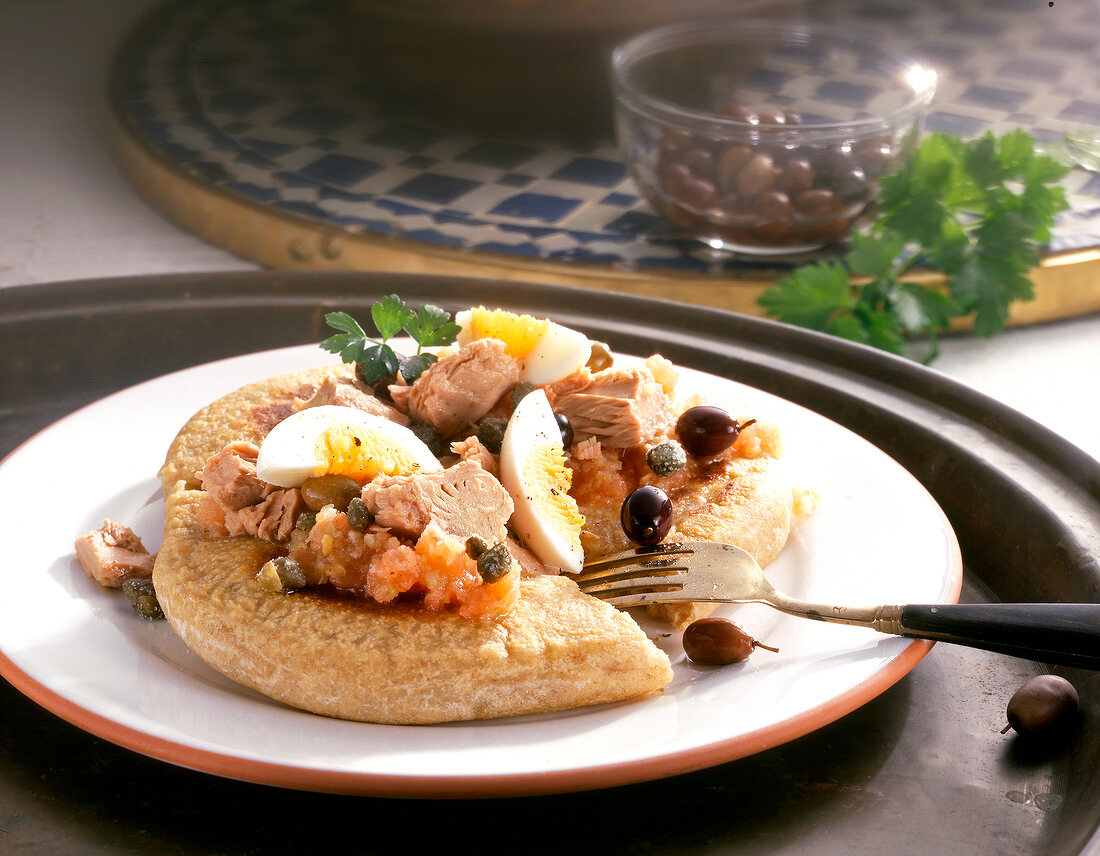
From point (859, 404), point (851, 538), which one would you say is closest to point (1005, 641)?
point (851, 538)

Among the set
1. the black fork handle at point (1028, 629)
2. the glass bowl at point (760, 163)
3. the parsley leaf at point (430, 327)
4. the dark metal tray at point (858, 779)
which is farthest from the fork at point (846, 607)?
the glass bowl at point (760, 163)

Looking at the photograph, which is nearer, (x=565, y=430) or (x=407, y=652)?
(x=407, y=652)

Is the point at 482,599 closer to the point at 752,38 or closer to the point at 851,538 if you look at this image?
the point at 851,538

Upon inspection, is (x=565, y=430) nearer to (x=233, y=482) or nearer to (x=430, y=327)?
(x=430, y=327)

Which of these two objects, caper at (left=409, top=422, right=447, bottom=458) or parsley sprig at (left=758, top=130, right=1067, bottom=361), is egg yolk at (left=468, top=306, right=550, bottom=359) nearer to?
caper at (left=409, top=422, right=447, bottom=458)

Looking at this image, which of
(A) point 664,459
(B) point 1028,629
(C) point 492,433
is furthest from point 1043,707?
(C) point 492,433

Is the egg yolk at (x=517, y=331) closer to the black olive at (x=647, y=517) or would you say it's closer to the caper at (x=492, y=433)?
the caper at (x=492, y=433)

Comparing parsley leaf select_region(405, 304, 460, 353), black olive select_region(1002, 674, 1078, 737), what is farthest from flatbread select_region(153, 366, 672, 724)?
parsley leaf select_region(405, 304, 460, 353)
